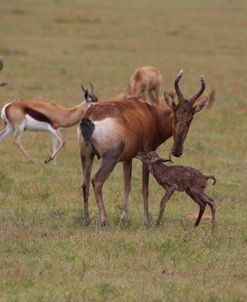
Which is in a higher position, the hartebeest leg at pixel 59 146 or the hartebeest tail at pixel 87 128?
the hartebeest tail at pixel 87 128

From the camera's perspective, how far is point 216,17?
3641 cm

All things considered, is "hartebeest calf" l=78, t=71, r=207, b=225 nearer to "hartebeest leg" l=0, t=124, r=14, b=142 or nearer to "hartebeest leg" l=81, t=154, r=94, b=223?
"hartebeest leg" l=81, t=154, r=94, b=223

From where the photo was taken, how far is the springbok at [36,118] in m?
14.2

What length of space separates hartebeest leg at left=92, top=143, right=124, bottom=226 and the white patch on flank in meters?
4.87

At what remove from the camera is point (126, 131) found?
31.8 ft

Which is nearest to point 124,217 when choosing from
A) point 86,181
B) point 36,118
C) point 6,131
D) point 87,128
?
point 86,181

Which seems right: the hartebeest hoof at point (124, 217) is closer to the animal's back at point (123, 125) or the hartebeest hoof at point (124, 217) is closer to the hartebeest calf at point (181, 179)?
the hartebeest calf at point (181, 179)

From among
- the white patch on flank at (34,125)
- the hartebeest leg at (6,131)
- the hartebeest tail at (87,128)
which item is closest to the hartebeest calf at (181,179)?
the hartebeest tail at (87,128)

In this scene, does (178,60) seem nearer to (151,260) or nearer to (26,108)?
(26,108)

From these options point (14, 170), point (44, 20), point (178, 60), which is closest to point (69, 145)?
point (14, 170)

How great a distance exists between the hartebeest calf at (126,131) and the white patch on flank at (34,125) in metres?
4.20

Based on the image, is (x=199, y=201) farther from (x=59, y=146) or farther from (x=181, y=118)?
(x=59, y=146)

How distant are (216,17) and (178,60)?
11.1 metres

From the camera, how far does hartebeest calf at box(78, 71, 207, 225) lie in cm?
948
